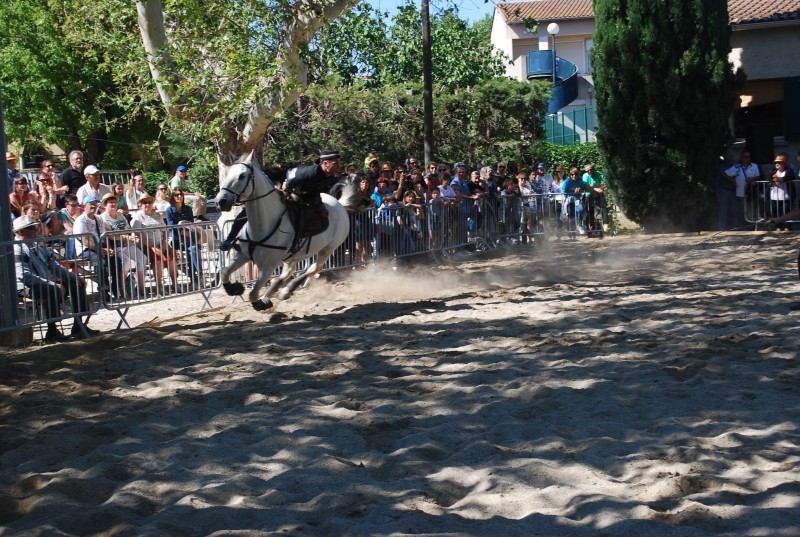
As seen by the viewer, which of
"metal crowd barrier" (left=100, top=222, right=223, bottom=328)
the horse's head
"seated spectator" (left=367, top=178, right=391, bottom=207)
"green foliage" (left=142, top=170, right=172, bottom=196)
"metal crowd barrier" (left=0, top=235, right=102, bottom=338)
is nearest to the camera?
"metal crowd barrier" (left=0, top=235, right=102, bottom=338)

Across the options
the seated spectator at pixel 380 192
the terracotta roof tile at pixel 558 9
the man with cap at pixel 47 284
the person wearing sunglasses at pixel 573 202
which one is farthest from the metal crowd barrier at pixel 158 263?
the terracotta roof tile at pixel 558 9

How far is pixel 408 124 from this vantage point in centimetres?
2970

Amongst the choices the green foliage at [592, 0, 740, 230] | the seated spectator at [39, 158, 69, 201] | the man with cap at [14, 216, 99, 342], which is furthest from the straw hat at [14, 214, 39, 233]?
the green foliage at [592, 0, 740, 230]

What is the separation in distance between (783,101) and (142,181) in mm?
16458

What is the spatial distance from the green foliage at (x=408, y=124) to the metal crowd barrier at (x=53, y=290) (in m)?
18.8

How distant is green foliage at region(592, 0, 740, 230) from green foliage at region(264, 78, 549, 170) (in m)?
7.24

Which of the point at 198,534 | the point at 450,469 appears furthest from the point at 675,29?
the point at 198,534

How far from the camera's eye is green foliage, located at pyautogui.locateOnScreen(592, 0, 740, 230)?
21.1 meters

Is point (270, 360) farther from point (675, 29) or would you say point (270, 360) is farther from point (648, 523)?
point (675, 29)

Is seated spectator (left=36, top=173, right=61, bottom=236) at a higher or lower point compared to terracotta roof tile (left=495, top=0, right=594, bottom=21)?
lower

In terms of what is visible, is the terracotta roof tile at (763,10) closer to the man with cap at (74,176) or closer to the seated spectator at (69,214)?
the man with cap at (74,176)

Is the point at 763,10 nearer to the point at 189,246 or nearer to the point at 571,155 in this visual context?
the point at 571,155

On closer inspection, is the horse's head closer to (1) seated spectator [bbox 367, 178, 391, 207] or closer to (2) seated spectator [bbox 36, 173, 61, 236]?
(2) seated spectator [bbox 36, 173, 61, 236]

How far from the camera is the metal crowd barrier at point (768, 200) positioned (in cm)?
1972
